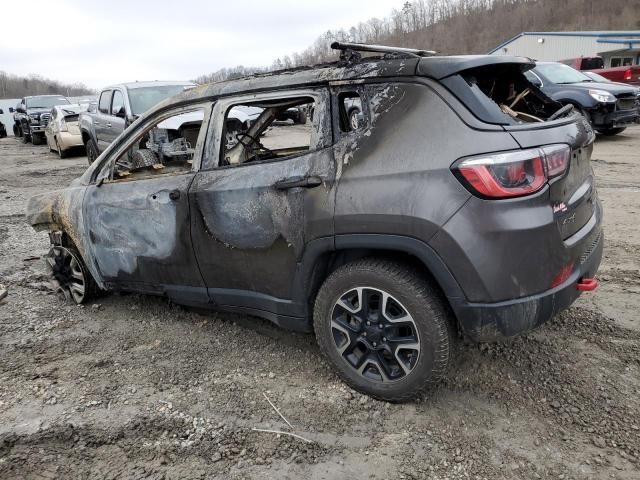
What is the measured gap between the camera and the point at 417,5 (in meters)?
109

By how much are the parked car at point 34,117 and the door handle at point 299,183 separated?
19166 millimetres

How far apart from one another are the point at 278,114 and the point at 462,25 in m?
99.5

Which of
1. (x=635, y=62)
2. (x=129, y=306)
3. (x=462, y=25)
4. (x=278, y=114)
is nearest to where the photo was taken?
(x=278, y=114)

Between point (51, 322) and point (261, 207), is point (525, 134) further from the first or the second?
point (51, 322)

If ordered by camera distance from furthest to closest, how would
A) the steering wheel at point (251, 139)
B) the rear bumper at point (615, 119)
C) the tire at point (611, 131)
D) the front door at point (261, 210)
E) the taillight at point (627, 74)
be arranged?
the taillight at point (627, 74)
the tire at point (611, 131)
the rear bumper at point (615, 119)
the steering wheel at point (251, 139)
the front door at point (261, 210)

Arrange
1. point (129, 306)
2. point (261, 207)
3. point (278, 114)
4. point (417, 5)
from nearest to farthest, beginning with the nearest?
point (261, 207)
point (278, 114)
point (129, 306)
point (417, 5)

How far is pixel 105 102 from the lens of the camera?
1031cm

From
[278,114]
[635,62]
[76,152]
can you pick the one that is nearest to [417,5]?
[635,62]

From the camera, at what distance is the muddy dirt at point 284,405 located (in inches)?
90.4

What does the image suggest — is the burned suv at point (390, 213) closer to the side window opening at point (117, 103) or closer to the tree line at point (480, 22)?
the side window opening at point (117, 103)

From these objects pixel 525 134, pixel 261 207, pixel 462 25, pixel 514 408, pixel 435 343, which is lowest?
pixel 514 408

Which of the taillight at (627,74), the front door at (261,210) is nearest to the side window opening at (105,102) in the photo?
the front door at (261,210)

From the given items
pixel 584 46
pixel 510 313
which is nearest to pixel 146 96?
pixel 510 313

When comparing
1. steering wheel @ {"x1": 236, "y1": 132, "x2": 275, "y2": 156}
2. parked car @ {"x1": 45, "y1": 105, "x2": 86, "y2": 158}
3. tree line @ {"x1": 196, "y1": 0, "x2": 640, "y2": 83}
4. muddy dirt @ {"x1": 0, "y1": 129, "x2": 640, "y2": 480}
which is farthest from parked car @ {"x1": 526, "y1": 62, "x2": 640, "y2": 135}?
tree line @ {"x1": 196, "y1": 0, "x2": 640, "y2": 83}
